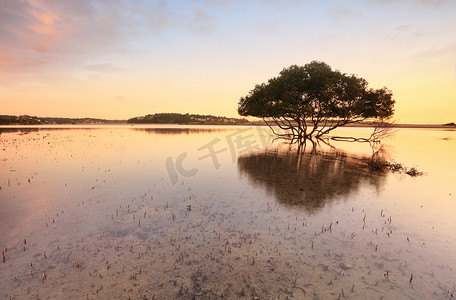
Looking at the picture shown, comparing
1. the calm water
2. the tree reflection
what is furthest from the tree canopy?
the calm water

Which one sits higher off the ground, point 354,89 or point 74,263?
point 354,89

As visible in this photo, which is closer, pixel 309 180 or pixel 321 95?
pixel 309 180

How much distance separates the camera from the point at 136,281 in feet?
17.6

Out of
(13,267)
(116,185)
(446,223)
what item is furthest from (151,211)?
(446,223)

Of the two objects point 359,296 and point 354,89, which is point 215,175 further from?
point 354,89

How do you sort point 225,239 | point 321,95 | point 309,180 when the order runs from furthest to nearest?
1. point 321,95
2. point 309,180
3. point 225,239

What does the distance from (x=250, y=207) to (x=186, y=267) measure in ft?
17.3

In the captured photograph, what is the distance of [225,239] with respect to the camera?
7.52 meters

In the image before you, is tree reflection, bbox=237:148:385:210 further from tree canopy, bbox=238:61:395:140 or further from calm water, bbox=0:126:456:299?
tree canopy, bbox=238:61:395:140

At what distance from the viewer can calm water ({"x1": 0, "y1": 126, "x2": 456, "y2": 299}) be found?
17.2ft

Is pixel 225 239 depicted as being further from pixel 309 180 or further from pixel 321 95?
pixel 321 95

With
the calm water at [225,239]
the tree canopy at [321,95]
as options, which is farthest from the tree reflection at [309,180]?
the tree canopy at [321,95]

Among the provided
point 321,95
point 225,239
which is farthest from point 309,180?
point 321,95

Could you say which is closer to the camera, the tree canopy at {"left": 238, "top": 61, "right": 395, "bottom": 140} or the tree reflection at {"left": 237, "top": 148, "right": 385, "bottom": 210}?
the tree reflection at {"left": 237, "top": 148, "right": 385, "bottom": 210}
